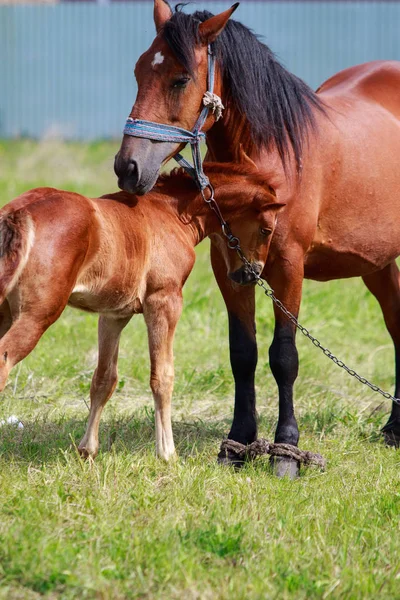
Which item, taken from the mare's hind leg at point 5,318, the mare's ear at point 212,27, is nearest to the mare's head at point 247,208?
the mare's ear at point 212,27

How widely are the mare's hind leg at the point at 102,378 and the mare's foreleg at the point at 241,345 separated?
717 mm

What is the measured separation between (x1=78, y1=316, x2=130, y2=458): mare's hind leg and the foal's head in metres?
0.79

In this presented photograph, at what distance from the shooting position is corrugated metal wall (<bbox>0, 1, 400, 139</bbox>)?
1791 centimetres

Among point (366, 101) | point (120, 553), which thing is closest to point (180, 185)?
point (366, 101)

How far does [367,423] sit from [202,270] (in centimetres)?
364

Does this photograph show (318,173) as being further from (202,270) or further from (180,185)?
(202,270)

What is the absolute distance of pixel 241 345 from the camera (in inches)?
195

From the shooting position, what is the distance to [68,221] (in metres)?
3.60

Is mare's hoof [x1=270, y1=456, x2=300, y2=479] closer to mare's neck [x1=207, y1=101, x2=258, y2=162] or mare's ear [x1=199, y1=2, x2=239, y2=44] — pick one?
mare's neck [x1=207, y1=101, x2=258, y2=162]

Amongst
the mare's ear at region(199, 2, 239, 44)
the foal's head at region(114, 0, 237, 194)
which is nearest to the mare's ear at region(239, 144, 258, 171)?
the foal's head at region(114, 0, 237, 194)

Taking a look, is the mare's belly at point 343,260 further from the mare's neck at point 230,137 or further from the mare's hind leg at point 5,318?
the mare's hind leg at point 5,318

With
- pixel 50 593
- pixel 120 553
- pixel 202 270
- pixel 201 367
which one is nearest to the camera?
pixel 50 593

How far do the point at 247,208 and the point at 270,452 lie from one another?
1.31 metres

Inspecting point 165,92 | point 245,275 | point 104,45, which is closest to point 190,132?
point 165,92
